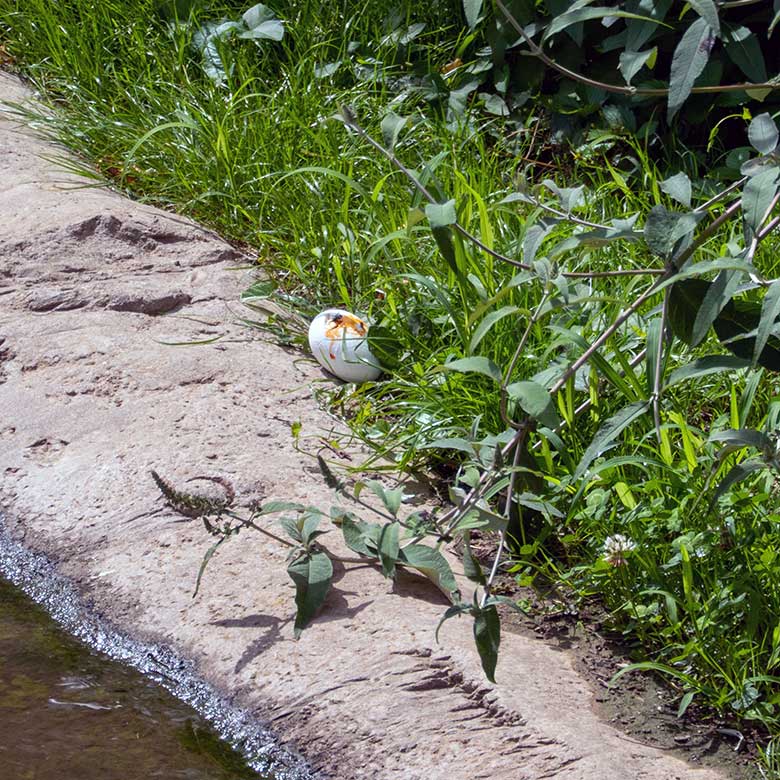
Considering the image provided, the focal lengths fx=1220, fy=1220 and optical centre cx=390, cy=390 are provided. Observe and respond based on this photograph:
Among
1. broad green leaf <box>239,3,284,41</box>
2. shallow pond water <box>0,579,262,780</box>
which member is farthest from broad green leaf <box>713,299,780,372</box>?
broad green leaf <box>239,3,284,41</box>

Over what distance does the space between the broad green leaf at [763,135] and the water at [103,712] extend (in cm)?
140

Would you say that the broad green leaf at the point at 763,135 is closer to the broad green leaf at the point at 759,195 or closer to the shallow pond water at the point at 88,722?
the broad green leaf at the point at 759,195

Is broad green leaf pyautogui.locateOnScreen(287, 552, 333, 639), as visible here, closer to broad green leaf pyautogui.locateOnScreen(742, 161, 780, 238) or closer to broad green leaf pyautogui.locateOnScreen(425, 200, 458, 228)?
broad green leaf pyautogui.locateOnScreen(425, 200, 458, 228)

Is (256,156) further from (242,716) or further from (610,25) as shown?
(242,716)

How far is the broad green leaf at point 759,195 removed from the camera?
1.96m

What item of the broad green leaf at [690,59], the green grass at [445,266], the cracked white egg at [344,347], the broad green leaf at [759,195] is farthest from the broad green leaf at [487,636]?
the cracked white egg at [344,347]

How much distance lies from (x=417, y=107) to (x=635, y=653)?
100 inches

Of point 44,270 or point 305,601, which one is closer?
point 305,601

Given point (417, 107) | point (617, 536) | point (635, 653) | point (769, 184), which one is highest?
point (769, 184)

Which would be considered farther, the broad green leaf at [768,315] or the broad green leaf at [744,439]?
the broad green leaf at [744,439]

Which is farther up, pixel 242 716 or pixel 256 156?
pixel 256 156

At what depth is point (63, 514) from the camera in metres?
2.90

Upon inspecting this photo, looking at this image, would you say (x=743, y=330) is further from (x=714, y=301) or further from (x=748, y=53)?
(x=748, y=53)

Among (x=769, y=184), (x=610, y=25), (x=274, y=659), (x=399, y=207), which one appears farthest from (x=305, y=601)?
(x=610, y=25)
